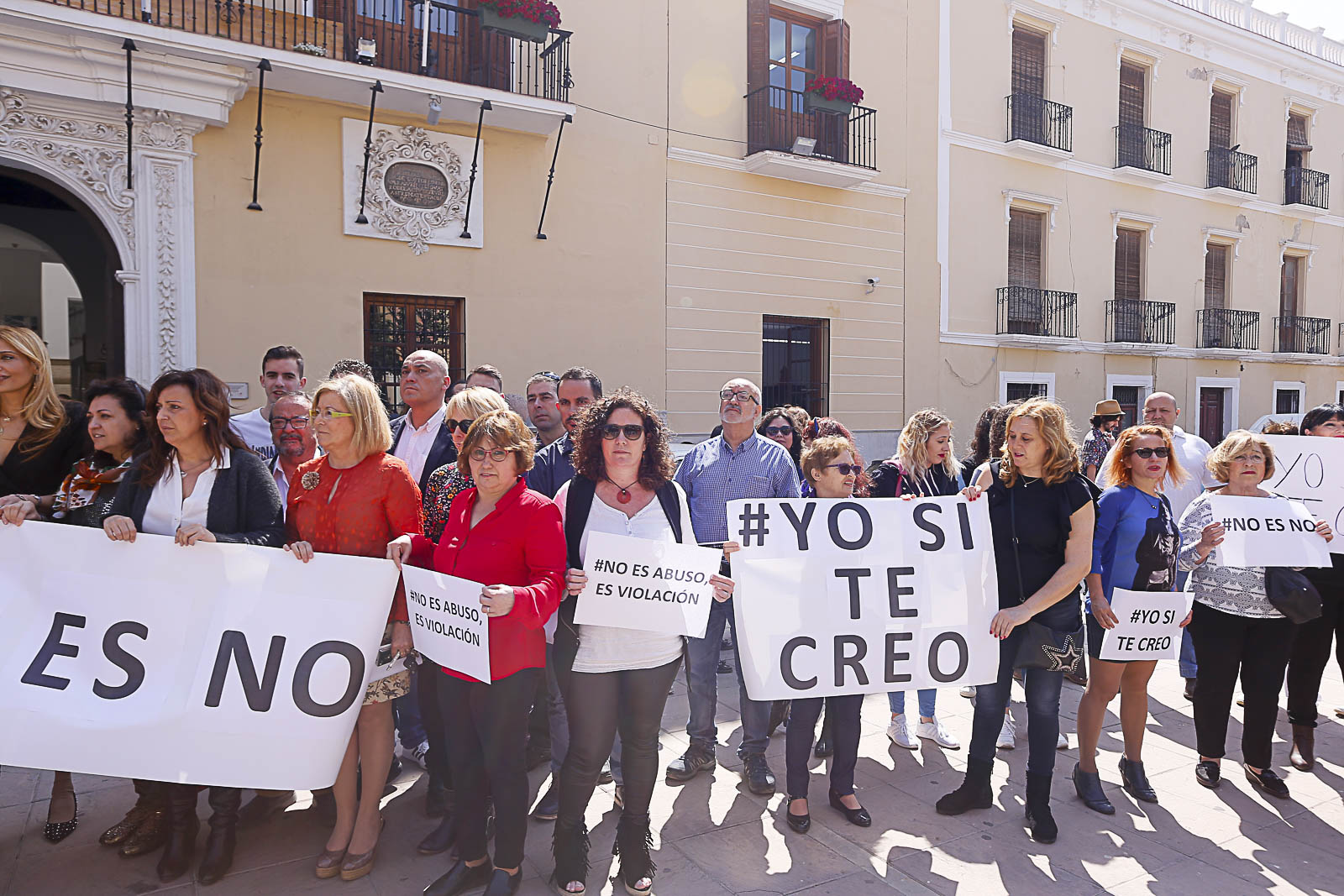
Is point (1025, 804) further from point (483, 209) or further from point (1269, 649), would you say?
point (483, 209)

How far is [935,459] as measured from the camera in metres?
4.66

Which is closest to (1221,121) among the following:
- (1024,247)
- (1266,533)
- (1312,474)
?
(1024,247)

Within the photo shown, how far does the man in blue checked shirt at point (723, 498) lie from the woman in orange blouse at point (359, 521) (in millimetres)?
1489

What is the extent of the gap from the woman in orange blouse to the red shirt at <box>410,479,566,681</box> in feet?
1.15

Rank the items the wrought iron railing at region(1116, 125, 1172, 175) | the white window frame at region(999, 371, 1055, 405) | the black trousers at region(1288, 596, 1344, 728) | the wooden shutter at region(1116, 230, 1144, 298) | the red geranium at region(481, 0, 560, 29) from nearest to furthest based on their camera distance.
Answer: the black trousers at region(1288, 596, 1344, 728)
the red geranium at region(481, 0, 560, 29)
the white window frame at region(999, 371, 1055, 405)
the wrought iron railing at region(1116, 125, 1172, 175)
the wooden shutter at region(1116, 230, 1144, 298)

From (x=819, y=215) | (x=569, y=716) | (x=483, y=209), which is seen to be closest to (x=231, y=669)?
(x=569, y=716)

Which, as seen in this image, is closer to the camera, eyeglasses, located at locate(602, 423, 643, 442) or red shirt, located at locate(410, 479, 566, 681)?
red shirt, located at locate(410, 479, 566, 681)

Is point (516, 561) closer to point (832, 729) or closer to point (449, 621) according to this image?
point (449, 621)

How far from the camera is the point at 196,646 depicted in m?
3.13

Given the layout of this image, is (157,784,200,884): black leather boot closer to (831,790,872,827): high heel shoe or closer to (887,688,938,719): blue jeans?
(831,790,872,827): high heel shoe

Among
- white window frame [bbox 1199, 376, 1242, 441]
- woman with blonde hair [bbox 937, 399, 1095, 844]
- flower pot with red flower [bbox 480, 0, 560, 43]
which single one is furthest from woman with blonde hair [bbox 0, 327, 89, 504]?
white window frame [bbox 1199, 376, 1242, 441]

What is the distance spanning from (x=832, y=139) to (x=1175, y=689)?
9328mm

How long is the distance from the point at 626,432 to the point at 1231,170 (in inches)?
775

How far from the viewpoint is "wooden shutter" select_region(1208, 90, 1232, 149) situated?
17562 millimetres
